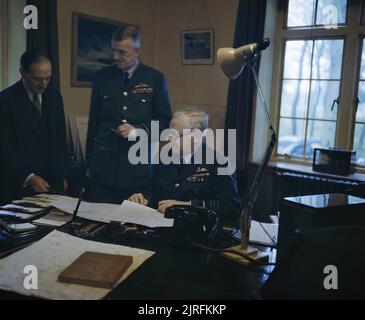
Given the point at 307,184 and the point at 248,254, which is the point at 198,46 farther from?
the point at 248,254

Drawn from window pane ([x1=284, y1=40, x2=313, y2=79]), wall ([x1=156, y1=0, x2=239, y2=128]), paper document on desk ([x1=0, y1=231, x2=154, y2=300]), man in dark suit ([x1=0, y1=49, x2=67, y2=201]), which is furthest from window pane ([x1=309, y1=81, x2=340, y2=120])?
paper document on desk ([x1=0, y1=231, x2=154, y2=300])

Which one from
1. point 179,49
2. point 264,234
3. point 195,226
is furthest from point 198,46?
point 195,226

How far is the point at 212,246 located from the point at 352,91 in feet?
7.49

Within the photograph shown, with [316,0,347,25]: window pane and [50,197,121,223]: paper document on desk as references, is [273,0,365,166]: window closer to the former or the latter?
[316,0,347,25]: window pane

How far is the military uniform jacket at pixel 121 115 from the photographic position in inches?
114

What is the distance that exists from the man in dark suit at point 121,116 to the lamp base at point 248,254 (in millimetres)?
1523

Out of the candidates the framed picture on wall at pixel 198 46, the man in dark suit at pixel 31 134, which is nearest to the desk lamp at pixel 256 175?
the man in dark suit at pixel 31 134

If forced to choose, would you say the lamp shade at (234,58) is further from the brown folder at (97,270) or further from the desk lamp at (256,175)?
the brown folder at (97,270)

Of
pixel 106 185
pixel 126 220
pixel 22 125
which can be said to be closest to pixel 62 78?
pixel 22 125

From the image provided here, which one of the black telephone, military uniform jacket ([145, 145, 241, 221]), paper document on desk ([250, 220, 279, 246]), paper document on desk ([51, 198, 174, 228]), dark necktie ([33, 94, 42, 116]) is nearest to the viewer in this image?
the black telephone

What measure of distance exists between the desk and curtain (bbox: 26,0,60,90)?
2.01 metres

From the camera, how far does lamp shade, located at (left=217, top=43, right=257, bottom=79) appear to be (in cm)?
152

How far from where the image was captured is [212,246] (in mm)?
1511
